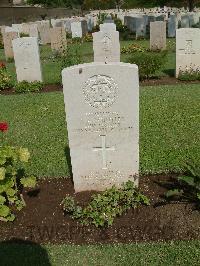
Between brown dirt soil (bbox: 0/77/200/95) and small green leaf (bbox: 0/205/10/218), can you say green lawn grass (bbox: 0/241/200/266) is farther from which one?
brown dirt soil (bbox: 0/77/200/95)

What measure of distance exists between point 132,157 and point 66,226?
46.7 inches

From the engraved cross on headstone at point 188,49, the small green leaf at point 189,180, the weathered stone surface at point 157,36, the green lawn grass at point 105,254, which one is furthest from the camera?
the weathered stone surface at point 157,36

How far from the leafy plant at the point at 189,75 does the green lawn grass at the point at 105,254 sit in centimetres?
810

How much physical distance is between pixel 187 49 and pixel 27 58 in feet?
15.5

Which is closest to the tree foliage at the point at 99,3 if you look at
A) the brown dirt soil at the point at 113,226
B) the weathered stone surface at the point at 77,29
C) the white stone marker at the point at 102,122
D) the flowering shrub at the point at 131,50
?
the weathered stone surface at the point at 77,29

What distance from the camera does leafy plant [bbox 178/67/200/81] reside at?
11750 mm

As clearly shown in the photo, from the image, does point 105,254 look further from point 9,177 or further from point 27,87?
point 27,87

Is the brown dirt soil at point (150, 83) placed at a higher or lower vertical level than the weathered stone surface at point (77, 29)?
lower

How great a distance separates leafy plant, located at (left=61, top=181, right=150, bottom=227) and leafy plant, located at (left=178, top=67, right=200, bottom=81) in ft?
24.0

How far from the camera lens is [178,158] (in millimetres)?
6297

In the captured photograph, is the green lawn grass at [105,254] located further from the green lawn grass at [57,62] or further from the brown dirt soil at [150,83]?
the green lawn grass at [57,62]

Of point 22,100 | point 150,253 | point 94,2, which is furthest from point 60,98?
point 94,2

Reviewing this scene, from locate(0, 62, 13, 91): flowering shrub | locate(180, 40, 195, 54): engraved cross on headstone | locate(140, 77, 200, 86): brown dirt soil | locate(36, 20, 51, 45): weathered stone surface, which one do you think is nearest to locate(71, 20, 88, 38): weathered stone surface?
locate(36, 20, 51, 45): weathered stone surface

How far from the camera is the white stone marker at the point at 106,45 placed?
13.0 metres
